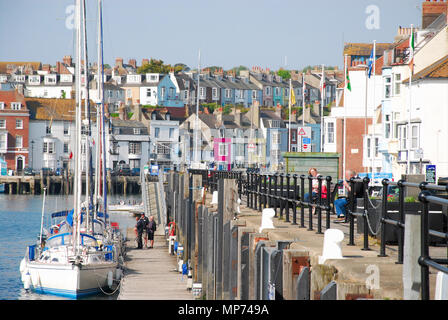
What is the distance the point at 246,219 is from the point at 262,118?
4651 inches

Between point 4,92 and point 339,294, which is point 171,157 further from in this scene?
point 339,294

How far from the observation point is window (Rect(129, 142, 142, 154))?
12638 centimetres

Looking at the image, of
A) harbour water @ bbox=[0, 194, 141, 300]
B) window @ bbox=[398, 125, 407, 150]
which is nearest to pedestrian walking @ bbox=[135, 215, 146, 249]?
harbour water @ bbox=[0, 194, 141, 300]

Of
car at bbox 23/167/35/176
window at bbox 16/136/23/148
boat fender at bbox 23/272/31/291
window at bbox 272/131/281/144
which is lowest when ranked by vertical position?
boat fender at bbox 23/272/31/291

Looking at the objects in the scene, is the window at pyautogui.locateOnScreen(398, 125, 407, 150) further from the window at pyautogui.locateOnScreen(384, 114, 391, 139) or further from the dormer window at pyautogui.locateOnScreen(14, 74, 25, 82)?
the dormer window at pyautogui.locateOnScreen(14, 74, 25, 82)

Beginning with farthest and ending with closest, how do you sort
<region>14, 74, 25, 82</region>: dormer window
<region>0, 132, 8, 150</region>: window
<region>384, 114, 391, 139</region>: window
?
<region>14, 74, 25, 82</region>: dormer window
<region>0, 132, 8, 150</region>: window
<region>384, 114, 391, 139</region>: window

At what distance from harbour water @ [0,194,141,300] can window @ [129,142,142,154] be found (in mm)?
23747

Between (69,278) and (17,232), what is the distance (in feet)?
100

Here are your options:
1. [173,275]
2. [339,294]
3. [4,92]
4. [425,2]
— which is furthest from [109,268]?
[4,92]

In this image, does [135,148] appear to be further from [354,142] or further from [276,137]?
[354,142]

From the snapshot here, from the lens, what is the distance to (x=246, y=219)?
18.1 meters

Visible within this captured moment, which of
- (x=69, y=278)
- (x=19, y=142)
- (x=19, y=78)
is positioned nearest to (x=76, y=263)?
(x=69, y=278)

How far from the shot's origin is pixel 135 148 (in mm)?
127125

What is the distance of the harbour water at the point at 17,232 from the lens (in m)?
31.4
